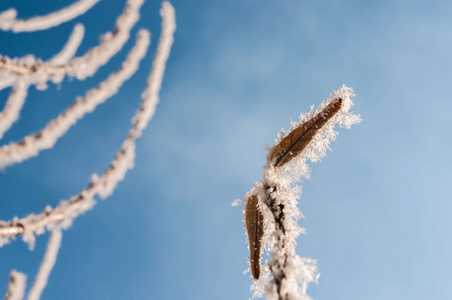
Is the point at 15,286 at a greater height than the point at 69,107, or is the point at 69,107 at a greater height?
the point at 69,107

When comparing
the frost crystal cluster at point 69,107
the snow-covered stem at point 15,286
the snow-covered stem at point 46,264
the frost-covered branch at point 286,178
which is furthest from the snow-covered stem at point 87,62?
the frost-covered branch at point 286,178

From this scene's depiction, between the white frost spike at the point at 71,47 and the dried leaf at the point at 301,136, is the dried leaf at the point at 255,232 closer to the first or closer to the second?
the dried leaf at the point at 301,136

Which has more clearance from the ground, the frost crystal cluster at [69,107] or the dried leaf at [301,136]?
the dried leaf at [301,136]

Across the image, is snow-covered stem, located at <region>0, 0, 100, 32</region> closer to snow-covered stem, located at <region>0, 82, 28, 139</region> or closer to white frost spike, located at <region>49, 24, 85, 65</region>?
white frost spike, located at <region>49, 24, 85, 65</region>

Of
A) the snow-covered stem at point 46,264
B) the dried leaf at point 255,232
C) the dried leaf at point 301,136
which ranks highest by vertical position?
the dried leaf at point 301,136

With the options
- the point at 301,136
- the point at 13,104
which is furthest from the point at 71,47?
the point at 301,136

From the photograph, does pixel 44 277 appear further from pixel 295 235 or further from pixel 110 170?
pixel 295 235

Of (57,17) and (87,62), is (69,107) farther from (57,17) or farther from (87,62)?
(57,17)

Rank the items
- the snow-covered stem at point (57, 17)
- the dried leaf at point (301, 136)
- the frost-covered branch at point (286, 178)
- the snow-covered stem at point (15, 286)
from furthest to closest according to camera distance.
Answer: the dried leaf at point (301, 136)
the frost-covered branch at point (286, 178)
the snow-covered stem at point (57, 17)
the snow-covered stem at point (15, 286)

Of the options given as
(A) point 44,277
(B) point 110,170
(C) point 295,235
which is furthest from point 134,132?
(C) point 295,235
